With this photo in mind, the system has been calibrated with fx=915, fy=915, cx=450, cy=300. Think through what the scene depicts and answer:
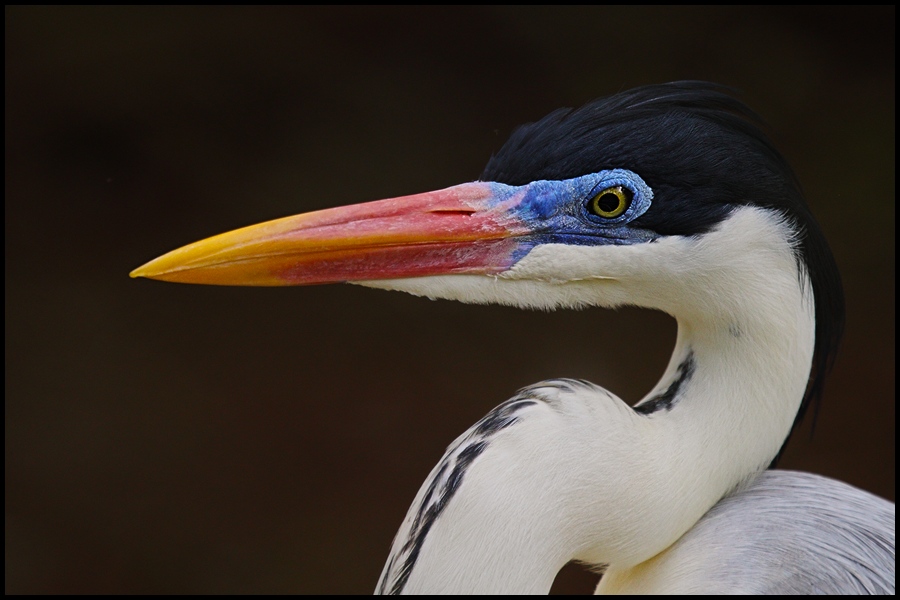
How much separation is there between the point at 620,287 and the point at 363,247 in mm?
268

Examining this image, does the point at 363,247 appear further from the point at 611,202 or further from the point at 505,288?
the point at 611,202

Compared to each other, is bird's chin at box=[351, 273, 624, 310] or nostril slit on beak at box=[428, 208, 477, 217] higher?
nostril slit on beak at box=[428, 208, 477, 217]

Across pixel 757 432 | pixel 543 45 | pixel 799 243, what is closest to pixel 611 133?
pixel 799 243

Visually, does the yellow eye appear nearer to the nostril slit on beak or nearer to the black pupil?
the black pupil

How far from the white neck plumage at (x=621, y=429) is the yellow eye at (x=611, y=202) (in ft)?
0.13

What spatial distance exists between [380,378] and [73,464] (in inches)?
38.8

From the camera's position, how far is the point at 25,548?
8.95 feet

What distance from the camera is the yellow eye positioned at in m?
0.91

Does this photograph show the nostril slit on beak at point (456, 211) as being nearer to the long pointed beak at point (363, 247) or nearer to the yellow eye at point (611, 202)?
the long pointed beak at point (363, 247)

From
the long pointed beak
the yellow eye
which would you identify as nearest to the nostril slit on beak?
the long pointed beak

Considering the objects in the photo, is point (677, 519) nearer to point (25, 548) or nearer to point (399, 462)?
point (399, 462)

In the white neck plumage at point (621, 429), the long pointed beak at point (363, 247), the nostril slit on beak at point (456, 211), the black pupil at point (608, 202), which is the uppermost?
the black pupil at point (608, 202)

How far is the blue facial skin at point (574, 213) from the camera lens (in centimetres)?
91

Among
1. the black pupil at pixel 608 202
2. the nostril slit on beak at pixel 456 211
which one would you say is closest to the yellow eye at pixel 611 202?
the black pupil at pixel 608 202
